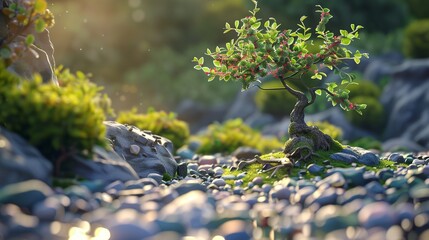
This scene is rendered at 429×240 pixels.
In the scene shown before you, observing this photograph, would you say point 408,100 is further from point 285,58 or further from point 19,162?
point 19,162

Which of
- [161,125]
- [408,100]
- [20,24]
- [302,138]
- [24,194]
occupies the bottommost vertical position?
[24,194]

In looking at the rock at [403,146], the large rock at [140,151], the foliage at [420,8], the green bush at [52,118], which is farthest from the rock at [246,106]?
the green bush at [52,118]

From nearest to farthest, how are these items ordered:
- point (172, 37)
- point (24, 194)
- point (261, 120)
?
point (24, 194) → point (261, 120) → point (172, 37)

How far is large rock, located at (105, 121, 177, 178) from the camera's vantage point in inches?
273

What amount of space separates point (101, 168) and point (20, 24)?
68.9 inches

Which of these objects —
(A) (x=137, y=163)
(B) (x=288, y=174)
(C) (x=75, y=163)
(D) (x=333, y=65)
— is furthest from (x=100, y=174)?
(D) (x=333, y=65)

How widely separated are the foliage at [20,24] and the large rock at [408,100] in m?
11.7

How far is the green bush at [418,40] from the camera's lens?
18.6 m

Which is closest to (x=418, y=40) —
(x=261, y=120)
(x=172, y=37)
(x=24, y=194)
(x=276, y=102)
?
(x=276, y=102)

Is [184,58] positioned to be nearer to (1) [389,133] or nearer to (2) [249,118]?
(2) [249,118]

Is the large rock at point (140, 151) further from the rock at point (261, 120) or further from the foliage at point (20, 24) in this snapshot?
the rock at point (261, 120)

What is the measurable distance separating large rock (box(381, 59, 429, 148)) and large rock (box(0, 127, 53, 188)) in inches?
475

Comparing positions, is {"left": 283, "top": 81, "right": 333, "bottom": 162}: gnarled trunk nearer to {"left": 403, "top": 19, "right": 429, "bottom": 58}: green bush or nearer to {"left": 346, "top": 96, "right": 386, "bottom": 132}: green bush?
{"left": 346, "top": 96, "right": 386, "bottom": 132}: green bush

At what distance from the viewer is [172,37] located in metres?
27.2
